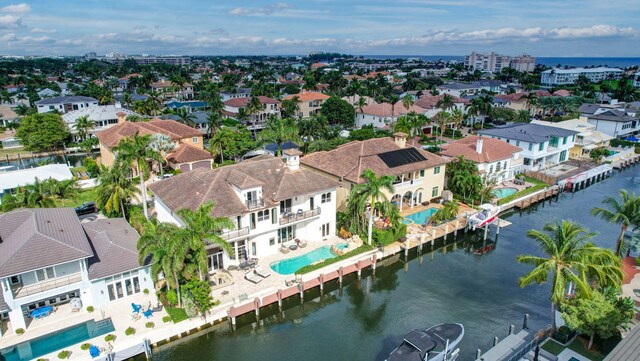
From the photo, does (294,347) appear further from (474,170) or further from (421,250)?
(474,170)

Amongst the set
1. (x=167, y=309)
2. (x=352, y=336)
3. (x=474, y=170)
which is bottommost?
(x=352, y=336)

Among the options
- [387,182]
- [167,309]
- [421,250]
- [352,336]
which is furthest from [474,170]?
[167,309]

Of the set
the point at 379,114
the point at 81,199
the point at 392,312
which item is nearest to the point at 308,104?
the point at 379,114

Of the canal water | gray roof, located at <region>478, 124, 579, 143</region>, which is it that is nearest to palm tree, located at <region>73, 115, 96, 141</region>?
the canal water

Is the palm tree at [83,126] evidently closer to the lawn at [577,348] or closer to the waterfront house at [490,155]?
the waterfront house at [490,155]

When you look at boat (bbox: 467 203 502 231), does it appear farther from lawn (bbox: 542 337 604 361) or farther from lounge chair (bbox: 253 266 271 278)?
lounge chair (bbox: 253 266 271 278)

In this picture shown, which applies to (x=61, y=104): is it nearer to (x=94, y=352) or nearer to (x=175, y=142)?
(x=175, y=142)
